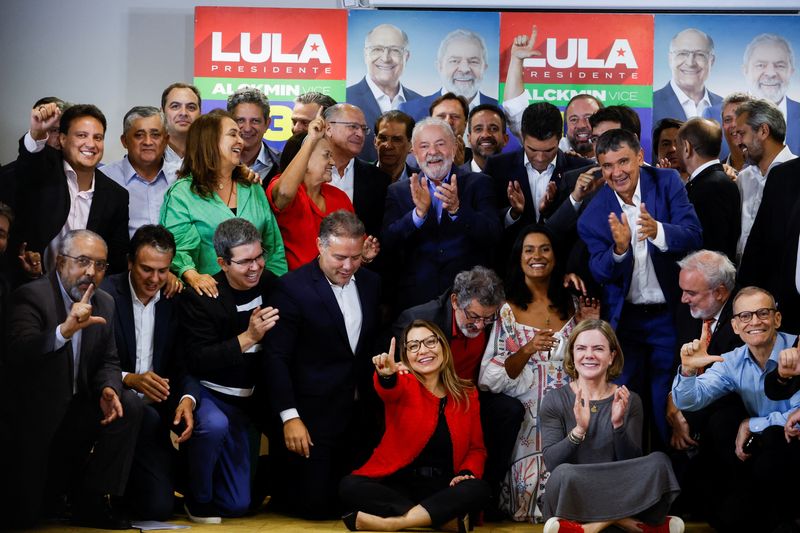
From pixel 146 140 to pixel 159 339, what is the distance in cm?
106

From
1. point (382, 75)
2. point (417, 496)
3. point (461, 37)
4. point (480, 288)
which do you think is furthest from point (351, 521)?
point (461, 37)

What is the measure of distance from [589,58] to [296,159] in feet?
8.15

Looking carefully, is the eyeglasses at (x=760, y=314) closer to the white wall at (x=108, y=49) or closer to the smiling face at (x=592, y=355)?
the smiling face at (x=592, y=355)

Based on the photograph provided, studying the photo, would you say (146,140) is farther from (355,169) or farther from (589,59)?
(589,59)

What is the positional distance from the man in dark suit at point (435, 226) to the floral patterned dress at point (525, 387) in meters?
0.32

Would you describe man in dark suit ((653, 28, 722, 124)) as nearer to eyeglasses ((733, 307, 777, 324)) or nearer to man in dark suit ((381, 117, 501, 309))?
man in dark suit ((381, 117, 501, 309))

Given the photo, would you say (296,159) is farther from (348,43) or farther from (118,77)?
(118,77)

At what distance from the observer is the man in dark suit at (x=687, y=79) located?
6.69 m

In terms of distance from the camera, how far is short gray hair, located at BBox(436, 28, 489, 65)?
6758mm

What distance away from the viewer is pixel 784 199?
4.77m

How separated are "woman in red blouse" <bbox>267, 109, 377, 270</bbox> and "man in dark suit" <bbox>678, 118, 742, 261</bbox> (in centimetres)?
148

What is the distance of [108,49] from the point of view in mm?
7148

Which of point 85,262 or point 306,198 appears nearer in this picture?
point 85,262

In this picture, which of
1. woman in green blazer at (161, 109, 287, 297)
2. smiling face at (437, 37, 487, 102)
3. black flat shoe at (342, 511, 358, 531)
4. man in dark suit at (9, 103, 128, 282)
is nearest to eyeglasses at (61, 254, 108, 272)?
man in dark suit at (9, 103, 128, 282)
